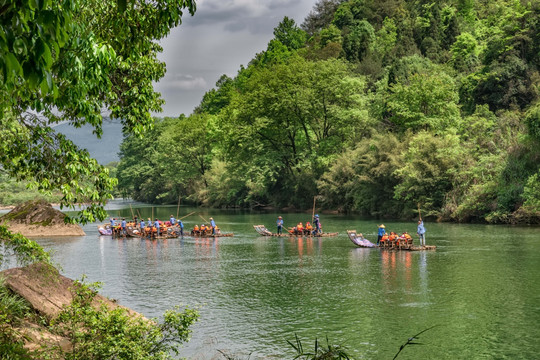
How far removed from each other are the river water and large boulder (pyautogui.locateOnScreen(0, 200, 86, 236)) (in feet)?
25.3

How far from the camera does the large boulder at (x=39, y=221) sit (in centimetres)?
4581

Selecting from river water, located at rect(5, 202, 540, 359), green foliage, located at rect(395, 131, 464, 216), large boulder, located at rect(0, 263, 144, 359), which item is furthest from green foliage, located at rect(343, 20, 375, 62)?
large boulder, located at rect(0, 263, 144, 359)

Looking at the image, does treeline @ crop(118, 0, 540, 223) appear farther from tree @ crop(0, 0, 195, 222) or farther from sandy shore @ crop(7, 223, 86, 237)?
tree @ crop(0, 0, 195, 222)

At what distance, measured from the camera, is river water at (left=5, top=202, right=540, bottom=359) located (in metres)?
15.4

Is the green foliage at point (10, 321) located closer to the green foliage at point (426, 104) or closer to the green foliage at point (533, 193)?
the green foliage at point (533, 193)

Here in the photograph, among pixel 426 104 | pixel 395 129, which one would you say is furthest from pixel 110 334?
pixel 395 129

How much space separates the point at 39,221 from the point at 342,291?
1287 inches

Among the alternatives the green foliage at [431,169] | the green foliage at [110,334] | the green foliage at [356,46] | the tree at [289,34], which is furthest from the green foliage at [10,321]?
the tree at [289,34]

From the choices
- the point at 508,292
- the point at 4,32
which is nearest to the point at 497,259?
the point at 508,292

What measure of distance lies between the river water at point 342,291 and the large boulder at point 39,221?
7706 mm

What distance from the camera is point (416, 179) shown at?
157ft

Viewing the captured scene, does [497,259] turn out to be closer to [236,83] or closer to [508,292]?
[508,292]

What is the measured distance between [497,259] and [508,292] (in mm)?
6987

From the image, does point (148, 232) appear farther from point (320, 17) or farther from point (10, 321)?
point (320, 17)
